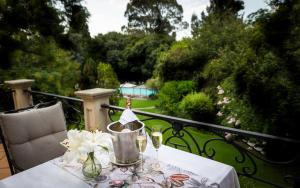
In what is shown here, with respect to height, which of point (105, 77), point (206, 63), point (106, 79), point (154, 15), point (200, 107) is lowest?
point (200, 107)

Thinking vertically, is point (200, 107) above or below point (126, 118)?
below

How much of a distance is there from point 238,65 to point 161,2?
20203 millimetres

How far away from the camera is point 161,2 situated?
76.0 feet

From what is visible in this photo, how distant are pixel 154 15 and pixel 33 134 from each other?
23163 mm

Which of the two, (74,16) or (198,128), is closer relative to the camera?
(198,128)

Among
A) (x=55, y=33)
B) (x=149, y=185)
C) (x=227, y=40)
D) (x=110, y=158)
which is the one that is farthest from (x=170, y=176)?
(x=227, y=40)

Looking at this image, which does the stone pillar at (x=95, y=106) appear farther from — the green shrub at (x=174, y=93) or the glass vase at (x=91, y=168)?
the green shrub at (x=174, y=93)

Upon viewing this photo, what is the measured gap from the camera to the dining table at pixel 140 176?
1.10 metres

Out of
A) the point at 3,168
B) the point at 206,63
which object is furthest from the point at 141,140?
the point at 206,63

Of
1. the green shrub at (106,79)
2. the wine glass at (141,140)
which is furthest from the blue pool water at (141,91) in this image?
the wine glass at (141,140)

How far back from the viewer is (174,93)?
980cm

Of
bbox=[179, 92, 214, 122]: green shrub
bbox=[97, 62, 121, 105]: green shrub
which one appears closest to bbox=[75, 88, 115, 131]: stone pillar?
bbox=[179, 92, 214, 122]: green shrub

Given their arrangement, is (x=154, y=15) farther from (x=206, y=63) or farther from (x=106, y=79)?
(x=206, y=63)

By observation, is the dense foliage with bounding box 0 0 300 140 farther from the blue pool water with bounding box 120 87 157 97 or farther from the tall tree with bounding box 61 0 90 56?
the blue pool water with bounding box 120 87 157 97
